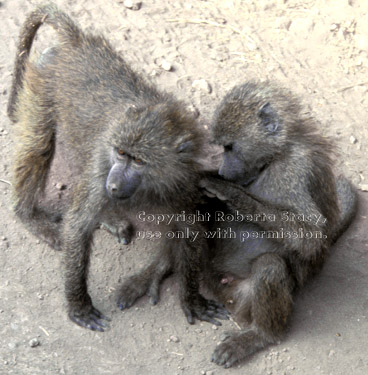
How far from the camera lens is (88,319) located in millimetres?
4031

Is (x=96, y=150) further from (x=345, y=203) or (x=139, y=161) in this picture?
(x=345, y=203)

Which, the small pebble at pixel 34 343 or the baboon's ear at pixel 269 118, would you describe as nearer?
the small pebble at pixel 34 343

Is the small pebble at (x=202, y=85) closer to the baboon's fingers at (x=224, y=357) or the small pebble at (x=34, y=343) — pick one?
the baboon's fingers at (x=224, y=357)

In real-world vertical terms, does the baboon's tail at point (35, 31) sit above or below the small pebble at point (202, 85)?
above

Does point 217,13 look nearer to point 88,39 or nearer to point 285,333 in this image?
point 88,39

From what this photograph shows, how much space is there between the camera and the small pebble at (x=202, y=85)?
571 centimetres

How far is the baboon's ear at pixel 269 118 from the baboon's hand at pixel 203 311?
4.21 feet

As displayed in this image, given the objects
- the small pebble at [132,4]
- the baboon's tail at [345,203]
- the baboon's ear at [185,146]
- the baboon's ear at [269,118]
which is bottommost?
the baboon's tail at [345,203]

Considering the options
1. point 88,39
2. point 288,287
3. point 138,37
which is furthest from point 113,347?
point 138,37

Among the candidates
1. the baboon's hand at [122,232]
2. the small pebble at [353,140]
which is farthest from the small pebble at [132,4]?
the baboon's hand at [122,232]

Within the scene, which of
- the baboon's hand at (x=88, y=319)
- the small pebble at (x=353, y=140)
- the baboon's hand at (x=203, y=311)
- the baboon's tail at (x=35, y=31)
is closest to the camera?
the baboon's hand at (x=88, y=319)

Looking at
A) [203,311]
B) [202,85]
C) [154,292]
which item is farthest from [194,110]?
[203,311]

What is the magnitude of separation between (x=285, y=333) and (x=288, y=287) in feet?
1.22

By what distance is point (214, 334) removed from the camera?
4.16 m
